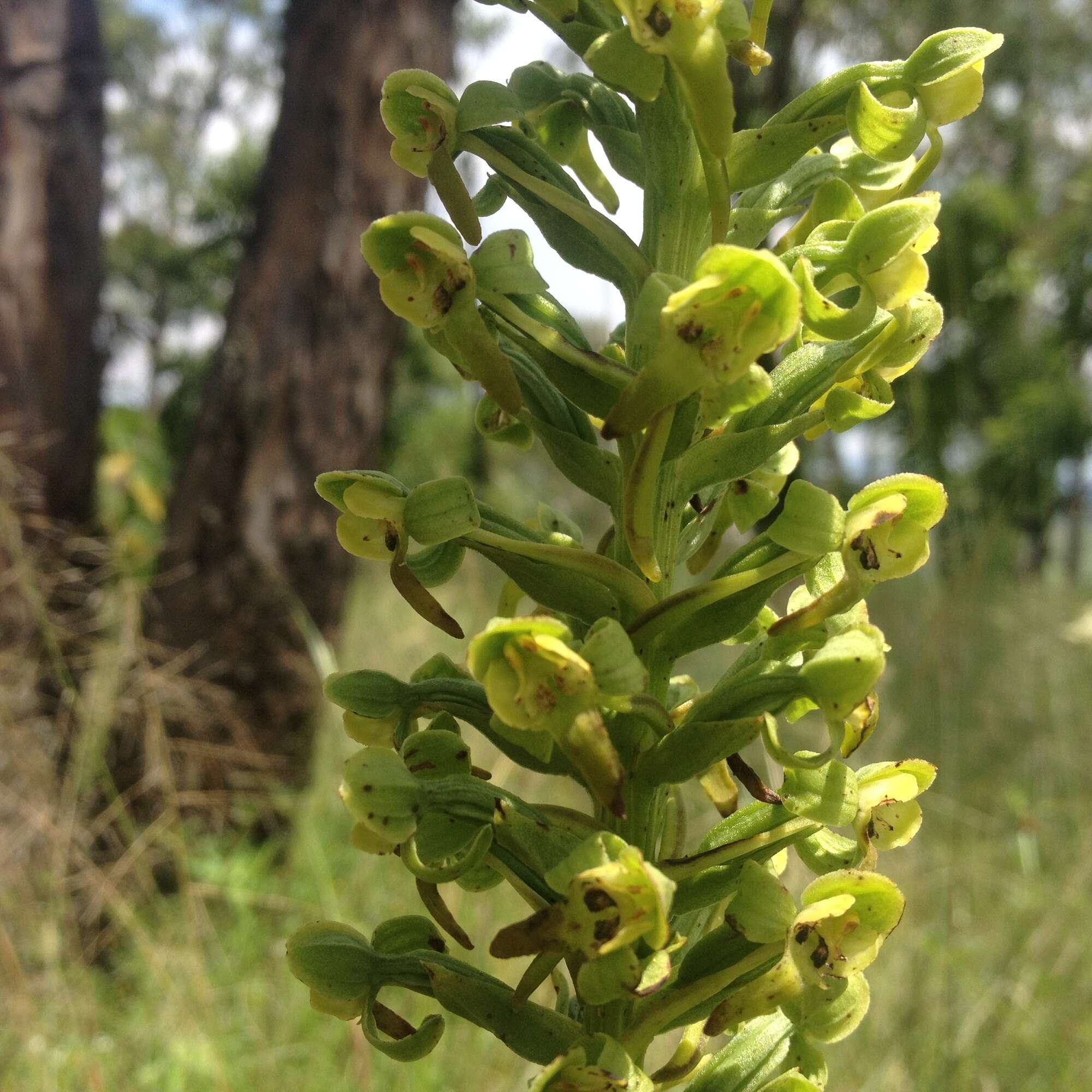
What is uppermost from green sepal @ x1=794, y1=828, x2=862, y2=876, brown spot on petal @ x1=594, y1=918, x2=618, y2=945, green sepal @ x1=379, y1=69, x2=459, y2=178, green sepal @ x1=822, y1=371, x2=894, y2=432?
green sepal @ x1=379, y1=69, x2=459, y2=178

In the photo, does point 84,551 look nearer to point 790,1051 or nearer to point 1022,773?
point 790,1051

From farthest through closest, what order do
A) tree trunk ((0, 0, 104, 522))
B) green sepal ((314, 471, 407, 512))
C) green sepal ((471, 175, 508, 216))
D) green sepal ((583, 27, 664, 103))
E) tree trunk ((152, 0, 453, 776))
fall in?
tree trunk ((0, 0, 104, 522)), tree trunk ((152, 0, 453, 776)), green sepal ((471, 175, 508, 216)), green sepal ((314, 471, 407, 512)), green sepal ((583, 27, 664, 103))

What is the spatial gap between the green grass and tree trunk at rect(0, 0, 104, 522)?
199 cm

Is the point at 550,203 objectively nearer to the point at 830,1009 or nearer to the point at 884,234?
the point at 884,234

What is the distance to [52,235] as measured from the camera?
16.1 feet

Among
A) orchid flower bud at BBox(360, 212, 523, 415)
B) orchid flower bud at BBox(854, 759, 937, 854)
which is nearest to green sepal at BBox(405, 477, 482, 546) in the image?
orchid flower bud at BBox(360, 212, 523, 415)

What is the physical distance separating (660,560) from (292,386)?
3.63 metres

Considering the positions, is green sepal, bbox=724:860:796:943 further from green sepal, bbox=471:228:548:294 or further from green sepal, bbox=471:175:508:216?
green sepal, bbox=471:175:508:216

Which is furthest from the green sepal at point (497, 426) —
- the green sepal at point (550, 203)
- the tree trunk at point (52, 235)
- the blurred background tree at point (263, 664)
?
the tree trunk at point (52, 235)

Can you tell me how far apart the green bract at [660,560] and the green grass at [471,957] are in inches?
80.3

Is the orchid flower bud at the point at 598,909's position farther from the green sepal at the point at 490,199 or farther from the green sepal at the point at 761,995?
the green sepal at the point at 490,199

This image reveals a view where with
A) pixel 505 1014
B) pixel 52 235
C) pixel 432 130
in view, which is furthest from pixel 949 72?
pixel 52 235

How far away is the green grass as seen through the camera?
3.00m

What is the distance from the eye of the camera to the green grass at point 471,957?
300 cm
